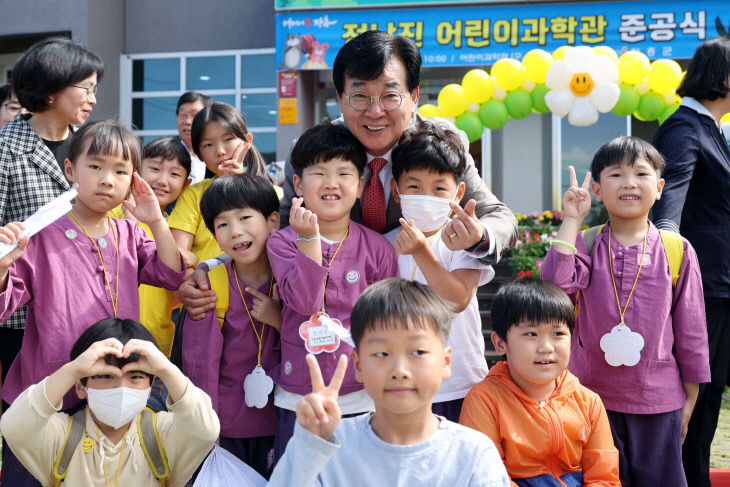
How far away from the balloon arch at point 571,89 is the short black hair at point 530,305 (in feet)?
13.7

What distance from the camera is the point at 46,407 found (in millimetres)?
2199

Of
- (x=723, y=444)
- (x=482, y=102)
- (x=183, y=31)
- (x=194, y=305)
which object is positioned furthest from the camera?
(x=183, y=31)

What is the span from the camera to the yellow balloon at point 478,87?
6.71m

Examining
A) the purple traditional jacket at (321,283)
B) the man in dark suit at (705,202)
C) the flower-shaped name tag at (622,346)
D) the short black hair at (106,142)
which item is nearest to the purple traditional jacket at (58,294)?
the short black hair at (106,142)

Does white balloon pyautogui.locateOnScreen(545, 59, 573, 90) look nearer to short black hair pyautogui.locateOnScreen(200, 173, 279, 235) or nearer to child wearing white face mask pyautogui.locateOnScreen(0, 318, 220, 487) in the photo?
short black hair pyautogui.locateOnScreen(200, 173, 279, 235)

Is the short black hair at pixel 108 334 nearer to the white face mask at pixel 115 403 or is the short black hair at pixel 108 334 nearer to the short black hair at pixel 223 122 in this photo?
the white face mask at pixel 115 403

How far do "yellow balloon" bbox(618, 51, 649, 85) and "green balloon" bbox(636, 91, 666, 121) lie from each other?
0.18 meters

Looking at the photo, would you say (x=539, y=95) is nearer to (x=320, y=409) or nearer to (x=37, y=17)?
(x=320, y=409)

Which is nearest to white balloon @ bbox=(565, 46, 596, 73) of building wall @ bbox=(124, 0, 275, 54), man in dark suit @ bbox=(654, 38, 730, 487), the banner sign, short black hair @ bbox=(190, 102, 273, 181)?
man in dark suit @ bbox=(654, 38, 730, 487)

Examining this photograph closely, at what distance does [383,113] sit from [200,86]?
8.72 meters

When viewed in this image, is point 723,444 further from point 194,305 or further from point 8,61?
point 8,61

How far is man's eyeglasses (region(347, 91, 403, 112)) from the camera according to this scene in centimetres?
255

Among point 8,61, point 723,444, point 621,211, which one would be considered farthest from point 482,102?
point 8,61

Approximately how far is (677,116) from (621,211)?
654mm
